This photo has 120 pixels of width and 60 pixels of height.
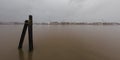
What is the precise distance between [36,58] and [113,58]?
156 inches

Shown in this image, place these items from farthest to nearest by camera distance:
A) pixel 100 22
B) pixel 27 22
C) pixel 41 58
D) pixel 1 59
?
pixel 100 22 < pixel 27 22 < pixel 41 58 < pixel 1 59

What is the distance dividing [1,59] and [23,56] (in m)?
1.07

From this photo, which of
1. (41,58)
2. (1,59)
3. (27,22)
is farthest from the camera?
(27,22)

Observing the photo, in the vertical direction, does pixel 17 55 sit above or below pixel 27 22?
below

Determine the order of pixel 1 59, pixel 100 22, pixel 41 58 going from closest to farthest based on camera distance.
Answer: pixel 1 59 → pixel 41 58 → pixel 100 22

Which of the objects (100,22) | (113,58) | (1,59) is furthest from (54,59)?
(100,22)

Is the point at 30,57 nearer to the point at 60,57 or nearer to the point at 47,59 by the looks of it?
the point at 47,59

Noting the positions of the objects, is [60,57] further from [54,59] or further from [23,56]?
[23,56]

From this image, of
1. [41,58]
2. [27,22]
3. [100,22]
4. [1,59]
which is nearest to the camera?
[1,59]

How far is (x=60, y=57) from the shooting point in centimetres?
689

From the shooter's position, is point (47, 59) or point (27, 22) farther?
point (27, 22)

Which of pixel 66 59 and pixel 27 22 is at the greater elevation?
pixel 27 22

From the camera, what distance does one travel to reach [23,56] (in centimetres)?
691

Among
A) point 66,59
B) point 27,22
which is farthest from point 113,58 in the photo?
point 27,22
